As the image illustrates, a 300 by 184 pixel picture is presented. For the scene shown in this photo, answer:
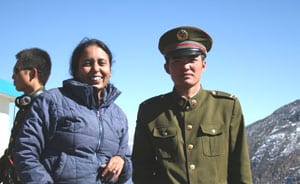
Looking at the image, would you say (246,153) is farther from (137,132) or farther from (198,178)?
(137,132)

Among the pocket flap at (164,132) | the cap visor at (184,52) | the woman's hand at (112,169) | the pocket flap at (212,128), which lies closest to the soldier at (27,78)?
the woman's hand at (112,169)

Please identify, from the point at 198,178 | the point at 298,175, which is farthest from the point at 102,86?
the point at 298,175

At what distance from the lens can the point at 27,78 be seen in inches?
137

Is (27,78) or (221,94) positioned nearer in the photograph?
(221,94)

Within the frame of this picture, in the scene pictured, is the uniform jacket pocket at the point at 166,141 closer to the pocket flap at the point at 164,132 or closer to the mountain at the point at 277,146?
the pocket flap at the point at 164,132

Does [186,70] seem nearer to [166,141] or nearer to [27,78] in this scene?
[166,141]

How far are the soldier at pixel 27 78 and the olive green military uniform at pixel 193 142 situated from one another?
1.01 meters

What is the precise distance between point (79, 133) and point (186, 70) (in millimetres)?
804

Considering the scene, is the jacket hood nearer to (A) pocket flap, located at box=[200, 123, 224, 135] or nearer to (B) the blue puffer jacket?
(B) the blue puffer jacket

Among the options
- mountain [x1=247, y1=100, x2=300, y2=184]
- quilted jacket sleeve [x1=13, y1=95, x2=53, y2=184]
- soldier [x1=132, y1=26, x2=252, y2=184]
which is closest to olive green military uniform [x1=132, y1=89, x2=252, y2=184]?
soldier [x1=132, y1=26, x2=252, y2=184]

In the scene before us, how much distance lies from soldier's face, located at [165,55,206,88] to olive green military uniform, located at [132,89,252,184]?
0.13m

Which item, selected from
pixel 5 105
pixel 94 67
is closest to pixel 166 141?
pixel 94 67

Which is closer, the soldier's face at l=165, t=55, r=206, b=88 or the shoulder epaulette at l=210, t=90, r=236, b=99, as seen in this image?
the soldier's face at l=165, t=55, r=206, b=88

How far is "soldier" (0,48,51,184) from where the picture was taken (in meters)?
3.30
